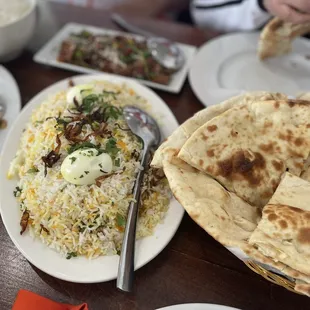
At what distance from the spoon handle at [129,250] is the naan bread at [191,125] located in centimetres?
15

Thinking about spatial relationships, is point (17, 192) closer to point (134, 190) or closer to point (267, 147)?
point (134, 190)

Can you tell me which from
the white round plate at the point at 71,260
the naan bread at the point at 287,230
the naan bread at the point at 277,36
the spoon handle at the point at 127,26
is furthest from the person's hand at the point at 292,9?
the white round plate at the point at 71,260

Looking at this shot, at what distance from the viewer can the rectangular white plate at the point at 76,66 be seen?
5.58ft

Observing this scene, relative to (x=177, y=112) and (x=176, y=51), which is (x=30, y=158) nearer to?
(x=177, y=112)

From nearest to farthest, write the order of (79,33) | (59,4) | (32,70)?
(32,70) < (79,33) < (59,4)

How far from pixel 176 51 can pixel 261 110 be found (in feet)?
2.72

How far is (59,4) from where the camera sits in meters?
2.22

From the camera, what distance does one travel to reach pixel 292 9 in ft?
5.00

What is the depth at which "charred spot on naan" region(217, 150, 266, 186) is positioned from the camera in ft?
3.57

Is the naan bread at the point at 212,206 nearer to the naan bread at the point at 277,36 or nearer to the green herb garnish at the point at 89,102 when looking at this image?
the green herb garnish at the point at 89,102

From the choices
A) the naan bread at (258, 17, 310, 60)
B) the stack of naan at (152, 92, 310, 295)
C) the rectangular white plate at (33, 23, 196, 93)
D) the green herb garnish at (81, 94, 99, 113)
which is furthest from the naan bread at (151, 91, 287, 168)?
the naan bread at (258, 17, 310, 60)

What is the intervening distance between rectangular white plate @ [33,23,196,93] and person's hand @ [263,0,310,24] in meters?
0.49

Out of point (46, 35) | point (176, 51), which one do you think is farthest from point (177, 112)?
point (46, 35)

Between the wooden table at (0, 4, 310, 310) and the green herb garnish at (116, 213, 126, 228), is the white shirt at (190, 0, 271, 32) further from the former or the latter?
the green herb garnish at (116, 213, 126, 228)
